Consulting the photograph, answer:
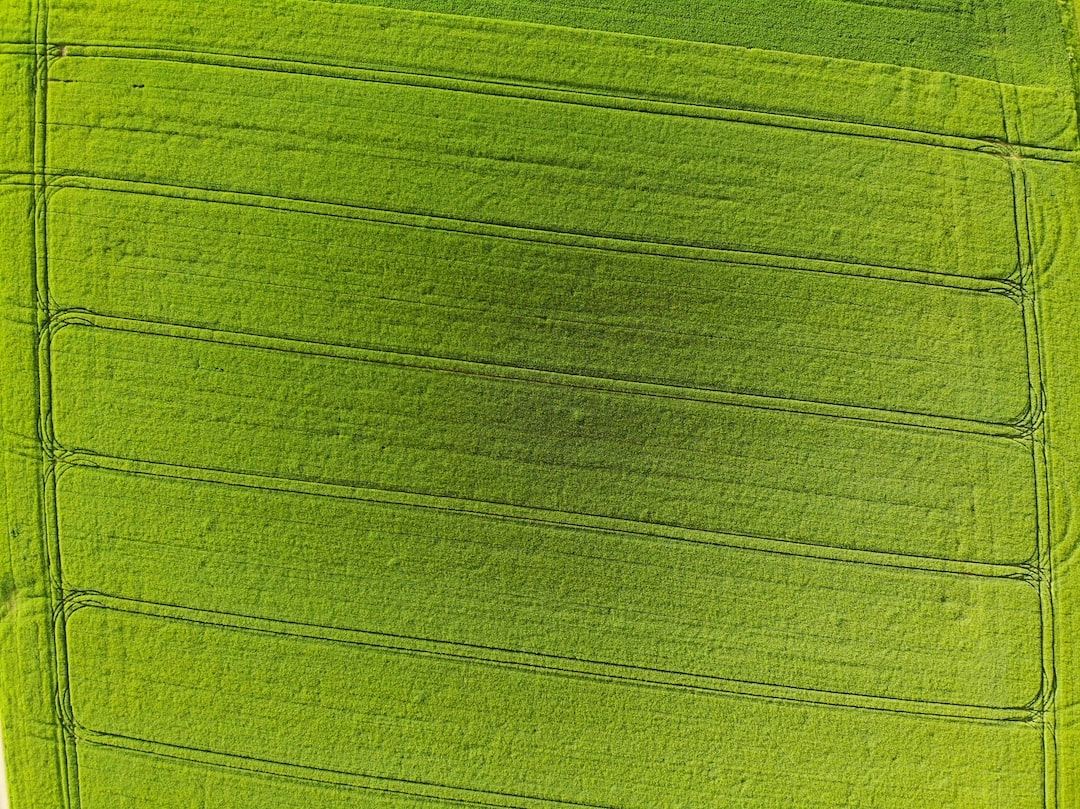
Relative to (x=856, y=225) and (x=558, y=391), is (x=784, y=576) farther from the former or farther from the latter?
(x=856, y=225)

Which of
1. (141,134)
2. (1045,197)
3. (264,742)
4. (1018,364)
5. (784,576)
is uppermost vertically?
(1045,197)

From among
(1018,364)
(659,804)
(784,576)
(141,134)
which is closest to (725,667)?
(784,576)

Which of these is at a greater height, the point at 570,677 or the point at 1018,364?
the point at 1018,364

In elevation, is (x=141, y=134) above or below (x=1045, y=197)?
below

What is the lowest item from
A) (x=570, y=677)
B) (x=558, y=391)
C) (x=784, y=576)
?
(x=570, y=677)

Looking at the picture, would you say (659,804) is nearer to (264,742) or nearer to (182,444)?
(264,742)

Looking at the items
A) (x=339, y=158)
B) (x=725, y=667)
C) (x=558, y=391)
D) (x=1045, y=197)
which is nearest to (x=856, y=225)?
(x=1045, y=197)
